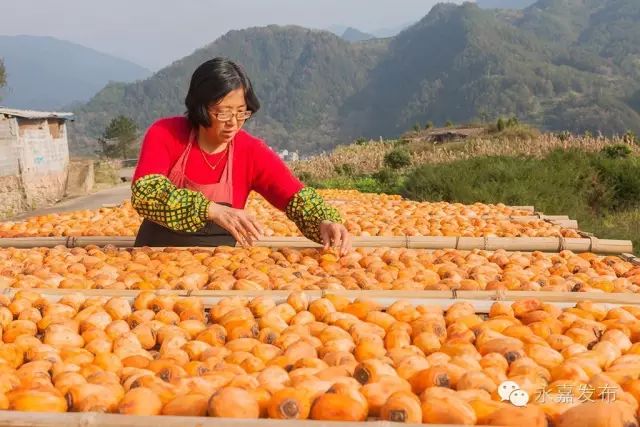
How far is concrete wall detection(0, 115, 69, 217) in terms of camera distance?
20.8m

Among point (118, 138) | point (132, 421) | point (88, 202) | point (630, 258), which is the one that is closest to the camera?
point (132, 421)

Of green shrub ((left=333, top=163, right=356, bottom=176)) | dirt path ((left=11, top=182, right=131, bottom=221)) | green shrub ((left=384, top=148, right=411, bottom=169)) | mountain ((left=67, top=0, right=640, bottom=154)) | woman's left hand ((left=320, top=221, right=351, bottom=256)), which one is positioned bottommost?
mountain ((left=67, top=0, right=640, bottom=154))

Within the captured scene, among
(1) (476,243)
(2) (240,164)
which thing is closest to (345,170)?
(1) (476,243)

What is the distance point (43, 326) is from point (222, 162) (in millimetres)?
1814

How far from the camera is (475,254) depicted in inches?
154

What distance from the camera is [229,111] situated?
363cm

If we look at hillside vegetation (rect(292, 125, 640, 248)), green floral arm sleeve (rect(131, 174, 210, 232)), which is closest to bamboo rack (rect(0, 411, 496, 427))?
green floral arm sleeve (rect(131, 174, 210, 232))

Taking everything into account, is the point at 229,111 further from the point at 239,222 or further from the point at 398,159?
the point at 398,159

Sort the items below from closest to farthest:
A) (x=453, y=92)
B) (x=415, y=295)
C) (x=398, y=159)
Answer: (x=415, y=295) → (x=398, y=159) → (x=453, y=92)

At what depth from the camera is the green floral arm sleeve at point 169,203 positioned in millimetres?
3430

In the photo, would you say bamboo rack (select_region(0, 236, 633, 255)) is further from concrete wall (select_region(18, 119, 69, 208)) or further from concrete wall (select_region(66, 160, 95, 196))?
concrete wall (select_region(66, 160, 95, 196))

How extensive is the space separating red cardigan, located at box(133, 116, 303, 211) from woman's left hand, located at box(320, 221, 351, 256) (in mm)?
363

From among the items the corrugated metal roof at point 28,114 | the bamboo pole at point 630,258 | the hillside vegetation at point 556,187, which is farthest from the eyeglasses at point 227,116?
the corrugated metal roof at point 28,114

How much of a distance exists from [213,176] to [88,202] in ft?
67.3
